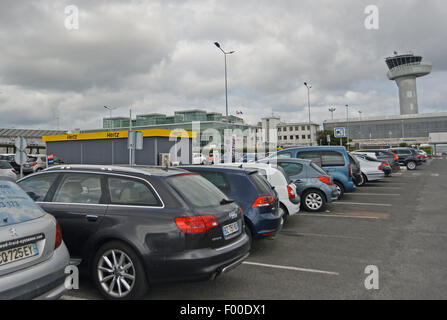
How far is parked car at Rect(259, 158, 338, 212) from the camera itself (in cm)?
987

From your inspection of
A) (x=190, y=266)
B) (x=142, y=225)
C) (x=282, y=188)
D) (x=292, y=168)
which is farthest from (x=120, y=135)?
(x=190, y=266)

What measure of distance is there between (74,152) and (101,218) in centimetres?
2810

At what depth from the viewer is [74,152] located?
29.7 m

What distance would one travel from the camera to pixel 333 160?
12461mm

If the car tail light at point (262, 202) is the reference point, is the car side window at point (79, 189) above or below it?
above

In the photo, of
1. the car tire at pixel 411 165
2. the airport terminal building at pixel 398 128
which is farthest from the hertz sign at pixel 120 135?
the airport terminal building at pixel 398 128

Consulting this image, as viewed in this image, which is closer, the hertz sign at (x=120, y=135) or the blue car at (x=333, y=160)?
the blue car at (x=333, y=160)

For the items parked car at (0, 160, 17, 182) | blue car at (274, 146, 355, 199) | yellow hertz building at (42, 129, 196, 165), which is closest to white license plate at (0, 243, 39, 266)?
blue car at (274, 146, 355, 199)

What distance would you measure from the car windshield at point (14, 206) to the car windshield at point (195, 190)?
1478 mm

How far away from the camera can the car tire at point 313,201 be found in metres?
9.91

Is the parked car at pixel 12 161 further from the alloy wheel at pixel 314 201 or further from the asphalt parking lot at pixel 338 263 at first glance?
the asphalt parking lot at pixel 338 263

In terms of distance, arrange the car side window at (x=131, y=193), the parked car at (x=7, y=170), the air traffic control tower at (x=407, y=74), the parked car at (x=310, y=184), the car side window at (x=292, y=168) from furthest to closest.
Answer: the air traffic control tower at (x=407, y=74) → the parked car at (x=7, y=170) → the car side window at (x=292, y=168) → the parked car at (x=310, y=184) → the car side window at (x=131, y=193)

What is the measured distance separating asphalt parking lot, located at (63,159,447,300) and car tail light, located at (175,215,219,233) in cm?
93

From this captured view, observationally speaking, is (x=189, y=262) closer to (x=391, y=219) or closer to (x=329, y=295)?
(x=329, y=295)
